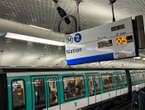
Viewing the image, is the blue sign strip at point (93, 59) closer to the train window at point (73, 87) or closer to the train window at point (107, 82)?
the train window at point (73, 87)

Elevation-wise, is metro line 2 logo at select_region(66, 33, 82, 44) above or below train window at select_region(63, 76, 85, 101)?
above

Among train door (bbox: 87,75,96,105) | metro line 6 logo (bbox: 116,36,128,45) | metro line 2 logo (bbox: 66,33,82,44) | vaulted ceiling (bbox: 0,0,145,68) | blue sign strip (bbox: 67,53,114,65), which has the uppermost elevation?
vaulted ceiling (bbox: 0,0,145,68)

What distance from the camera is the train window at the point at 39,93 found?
5613mm

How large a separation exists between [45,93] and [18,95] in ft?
3.60

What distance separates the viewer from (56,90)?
6.45 metres

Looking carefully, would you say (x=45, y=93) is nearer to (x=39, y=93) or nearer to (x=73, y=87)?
(x=39, y=93)

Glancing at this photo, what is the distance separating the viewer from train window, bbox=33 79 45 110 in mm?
5613

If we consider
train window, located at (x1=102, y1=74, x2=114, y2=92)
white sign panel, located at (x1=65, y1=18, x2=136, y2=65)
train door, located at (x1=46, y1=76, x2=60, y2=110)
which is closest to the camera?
white sign panel, located at (x1=65, y1=18, x2=136, y2=65)

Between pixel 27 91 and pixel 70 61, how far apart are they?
227 centimetres

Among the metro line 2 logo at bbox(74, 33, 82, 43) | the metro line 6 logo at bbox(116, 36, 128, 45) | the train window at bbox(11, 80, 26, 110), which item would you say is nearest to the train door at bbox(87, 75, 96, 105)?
the train window at bbox(11, 80, 26, 110)

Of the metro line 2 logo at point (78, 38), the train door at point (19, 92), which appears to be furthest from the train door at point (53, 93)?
the metro line 2 logo at point (78, 38)

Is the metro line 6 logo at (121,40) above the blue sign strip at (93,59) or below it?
above

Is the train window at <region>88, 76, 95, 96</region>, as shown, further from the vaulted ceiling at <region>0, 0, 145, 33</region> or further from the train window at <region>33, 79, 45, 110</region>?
the vaulted ceiling at <region>0, 0, 145, 33</region>

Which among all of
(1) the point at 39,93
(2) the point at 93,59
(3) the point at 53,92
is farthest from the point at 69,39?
(3) the point at 53,92
